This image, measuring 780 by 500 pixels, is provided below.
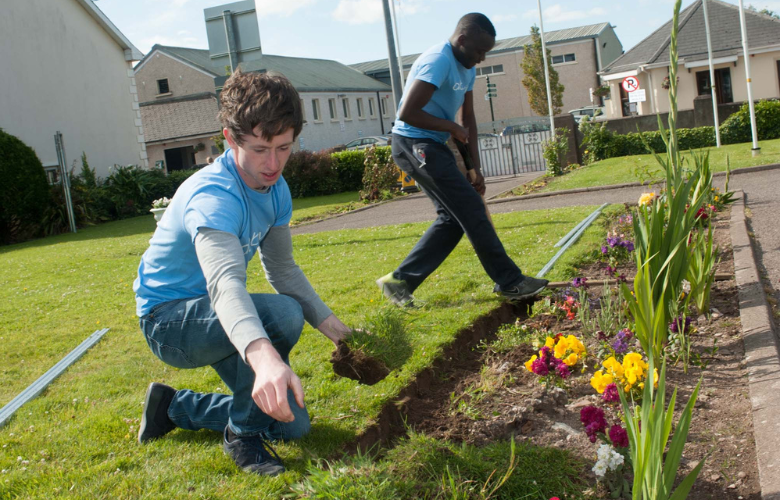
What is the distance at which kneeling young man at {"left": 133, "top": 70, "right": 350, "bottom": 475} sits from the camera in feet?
7.11

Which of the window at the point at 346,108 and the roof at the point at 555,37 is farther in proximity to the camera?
the roof at the point at 555,37

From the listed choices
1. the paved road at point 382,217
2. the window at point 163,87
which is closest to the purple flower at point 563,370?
the paved road at point 382,217

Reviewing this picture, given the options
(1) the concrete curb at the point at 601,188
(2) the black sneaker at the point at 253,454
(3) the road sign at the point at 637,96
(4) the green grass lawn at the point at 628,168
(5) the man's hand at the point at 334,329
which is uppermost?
(3) the road sign at the point at 637,96

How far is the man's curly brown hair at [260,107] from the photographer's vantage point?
7.61 feet

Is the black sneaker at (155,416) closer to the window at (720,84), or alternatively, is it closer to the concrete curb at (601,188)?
the concrete curb at (601,188)

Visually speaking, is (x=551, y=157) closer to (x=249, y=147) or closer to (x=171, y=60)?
(x=249, y=147)

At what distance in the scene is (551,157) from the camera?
17422mm

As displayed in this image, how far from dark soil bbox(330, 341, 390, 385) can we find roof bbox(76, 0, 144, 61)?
85.6 feet

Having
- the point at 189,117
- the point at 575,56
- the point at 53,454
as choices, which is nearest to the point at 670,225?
the point at 53,454

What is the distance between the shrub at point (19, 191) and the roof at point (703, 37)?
2617 centimetres

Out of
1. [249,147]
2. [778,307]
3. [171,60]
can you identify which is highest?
[171,60]

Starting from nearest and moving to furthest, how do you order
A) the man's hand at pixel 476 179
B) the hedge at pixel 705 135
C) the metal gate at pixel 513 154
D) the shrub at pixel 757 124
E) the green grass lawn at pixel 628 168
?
1. the man's hand at pixel 476 179
2. the green grass lawn at pixel 628 168
3. the hedge at pixel 705 135
4. the shrub at pixel 757 124
5. the metal gate at pixel 513 154

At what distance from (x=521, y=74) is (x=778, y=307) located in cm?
5187

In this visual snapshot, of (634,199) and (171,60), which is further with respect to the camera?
(171,60)
